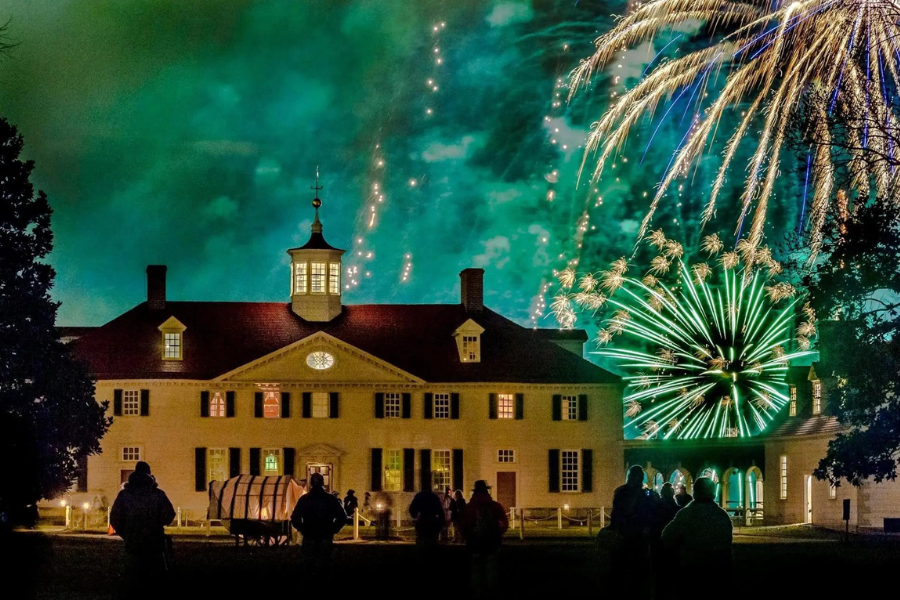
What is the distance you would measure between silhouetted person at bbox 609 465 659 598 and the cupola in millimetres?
42809

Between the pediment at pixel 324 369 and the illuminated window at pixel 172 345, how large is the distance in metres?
2.73

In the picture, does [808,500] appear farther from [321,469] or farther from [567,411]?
[321,469]

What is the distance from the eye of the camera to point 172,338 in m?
54.7

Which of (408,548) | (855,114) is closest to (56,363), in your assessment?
(408,548)

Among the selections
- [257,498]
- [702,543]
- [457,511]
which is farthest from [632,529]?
[257,498]

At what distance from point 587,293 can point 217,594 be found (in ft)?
86.7

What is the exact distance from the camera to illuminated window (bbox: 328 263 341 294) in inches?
2297

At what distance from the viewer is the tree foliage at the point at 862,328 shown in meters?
26.7

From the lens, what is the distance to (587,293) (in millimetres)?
43906

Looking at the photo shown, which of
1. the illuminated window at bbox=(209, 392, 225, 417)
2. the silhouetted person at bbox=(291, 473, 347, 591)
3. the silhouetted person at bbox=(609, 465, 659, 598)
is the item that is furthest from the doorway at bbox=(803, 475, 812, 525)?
the silhouetted person at bbox=(609, 465, 659, 598)

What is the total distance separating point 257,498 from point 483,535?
2055 cm

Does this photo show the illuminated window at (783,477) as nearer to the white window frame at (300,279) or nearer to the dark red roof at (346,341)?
the dark red roof at (346,341)

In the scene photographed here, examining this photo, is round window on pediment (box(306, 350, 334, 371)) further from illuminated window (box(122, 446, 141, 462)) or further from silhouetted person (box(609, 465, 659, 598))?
silhouetted person (box(609, 465, 659, 598))

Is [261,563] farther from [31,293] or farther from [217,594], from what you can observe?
[31,293]
